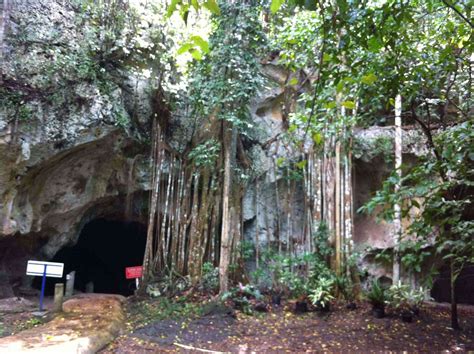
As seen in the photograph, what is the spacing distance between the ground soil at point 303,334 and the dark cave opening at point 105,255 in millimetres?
3922

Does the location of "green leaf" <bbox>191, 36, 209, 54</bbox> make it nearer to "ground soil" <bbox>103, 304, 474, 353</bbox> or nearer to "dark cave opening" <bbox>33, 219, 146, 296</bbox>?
"ground soil" <bbox>103, 304, 474, 353</bbox>

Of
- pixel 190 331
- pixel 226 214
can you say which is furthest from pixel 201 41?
pixel 226 214

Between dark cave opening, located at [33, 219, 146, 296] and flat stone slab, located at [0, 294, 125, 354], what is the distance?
3.18 metres

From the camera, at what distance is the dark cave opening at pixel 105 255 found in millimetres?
8797

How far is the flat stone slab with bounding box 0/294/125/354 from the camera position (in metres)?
3.48

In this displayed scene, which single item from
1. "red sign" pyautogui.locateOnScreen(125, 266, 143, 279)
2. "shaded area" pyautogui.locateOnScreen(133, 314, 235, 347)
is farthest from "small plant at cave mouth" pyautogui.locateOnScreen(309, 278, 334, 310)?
"red sign" pyautogui.locateOnScreen(125, 266, 143, 279)

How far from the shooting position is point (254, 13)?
5914 mm

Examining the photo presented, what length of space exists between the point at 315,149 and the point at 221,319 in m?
2.91

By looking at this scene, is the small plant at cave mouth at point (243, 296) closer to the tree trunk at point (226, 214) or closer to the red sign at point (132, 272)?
the tree trunk at point (226, 214)

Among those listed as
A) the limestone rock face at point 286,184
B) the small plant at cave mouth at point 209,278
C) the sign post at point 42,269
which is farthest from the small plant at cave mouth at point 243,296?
the sign post at point 42,269

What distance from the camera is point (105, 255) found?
9852mm

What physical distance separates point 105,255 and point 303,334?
6.71 meters

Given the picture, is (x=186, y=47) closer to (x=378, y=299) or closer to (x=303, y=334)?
(x=303, y=334)

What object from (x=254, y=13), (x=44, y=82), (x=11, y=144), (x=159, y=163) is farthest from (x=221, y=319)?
(x=254, y=13)
